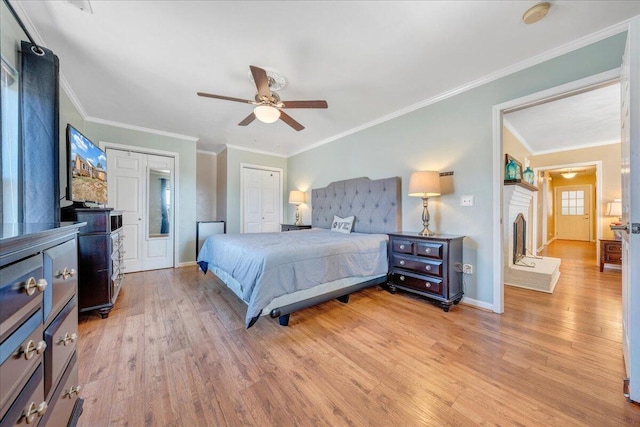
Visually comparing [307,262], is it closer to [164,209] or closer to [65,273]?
[65,273]

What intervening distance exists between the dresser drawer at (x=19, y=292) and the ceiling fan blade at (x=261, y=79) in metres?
1.77

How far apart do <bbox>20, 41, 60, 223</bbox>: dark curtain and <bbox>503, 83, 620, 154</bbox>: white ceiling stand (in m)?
4.66

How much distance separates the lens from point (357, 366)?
1612 millimetres

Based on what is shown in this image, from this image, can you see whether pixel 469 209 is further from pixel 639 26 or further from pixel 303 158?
pixel 303 158

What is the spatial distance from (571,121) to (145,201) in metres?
6.92

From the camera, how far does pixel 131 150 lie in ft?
12.9

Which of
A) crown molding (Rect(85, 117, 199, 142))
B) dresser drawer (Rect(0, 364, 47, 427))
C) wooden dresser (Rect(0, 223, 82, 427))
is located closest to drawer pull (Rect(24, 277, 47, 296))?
wooden dresser (Rect(0, 223, 82, 427))

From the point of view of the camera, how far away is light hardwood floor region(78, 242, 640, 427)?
1.24m

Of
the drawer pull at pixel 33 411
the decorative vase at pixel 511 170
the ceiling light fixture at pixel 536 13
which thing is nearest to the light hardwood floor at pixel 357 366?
the drawer pull at pixel 33 411

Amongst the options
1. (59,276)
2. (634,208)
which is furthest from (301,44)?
(634,208)

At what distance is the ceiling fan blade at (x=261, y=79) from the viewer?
6.26 ft

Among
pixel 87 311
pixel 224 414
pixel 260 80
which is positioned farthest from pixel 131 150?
pixel 224 414

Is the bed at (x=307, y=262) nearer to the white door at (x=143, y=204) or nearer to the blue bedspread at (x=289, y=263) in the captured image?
the blue bedspread at (x=289, y=263)

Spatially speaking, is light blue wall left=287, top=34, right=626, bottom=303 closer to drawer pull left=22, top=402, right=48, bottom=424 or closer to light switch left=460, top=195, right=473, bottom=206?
light switch left=460, top=195, right=473, bottom=206
